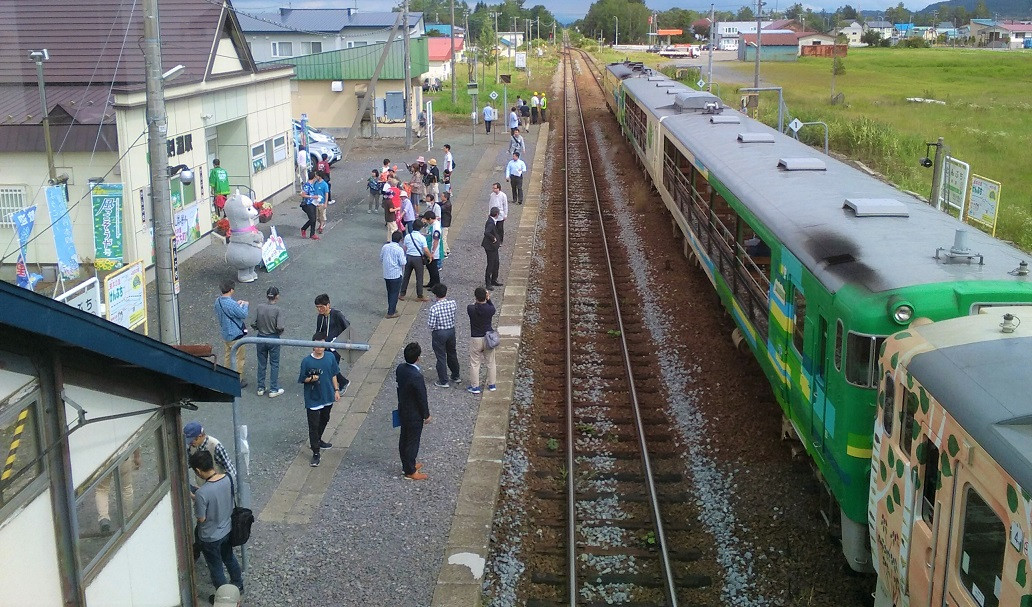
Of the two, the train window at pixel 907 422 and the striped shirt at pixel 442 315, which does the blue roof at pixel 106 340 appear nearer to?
the train window at pixel 907 422

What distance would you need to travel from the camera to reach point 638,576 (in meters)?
8.06

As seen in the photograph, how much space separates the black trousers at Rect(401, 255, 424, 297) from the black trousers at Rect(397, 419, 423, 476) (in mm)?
6351

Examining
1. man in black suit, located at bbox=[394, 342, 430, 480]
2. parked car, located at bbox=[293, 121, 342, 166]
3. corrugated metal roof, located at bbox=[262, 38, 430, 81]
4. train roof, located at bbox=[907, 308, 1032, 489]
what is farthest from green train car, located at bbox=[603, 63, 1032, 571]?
corrugated metal roof, located at bbox=[262, 38, 430, 81]

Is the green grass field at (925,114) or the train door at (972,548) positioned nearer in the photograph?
the train door at (972,548)

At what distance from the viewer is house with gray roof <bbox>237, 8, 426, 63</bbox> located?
48.3 metres

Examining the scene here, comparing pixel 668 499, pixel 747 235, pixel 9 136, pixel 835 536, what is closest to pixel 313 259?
Answer: pixel 9 136

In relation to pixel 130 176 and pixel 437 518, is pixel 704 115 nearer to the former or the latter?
pixel 130 176

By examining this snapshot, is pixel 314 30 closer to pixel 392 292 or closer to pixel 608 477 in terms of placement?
pixel 392 292

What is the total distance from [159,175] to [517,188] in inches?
576

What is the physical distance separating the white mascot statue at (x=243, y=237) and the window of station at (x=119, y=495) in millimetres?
10326

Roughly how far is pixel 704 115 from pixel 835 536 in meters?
12.2

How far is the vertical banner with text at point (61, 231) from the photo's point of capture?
13031 mm

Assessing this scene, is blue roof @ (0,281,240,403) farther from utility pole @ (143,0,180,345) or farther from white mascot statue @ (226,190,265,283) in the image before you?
white mascot statue @ (226,190,265,283)

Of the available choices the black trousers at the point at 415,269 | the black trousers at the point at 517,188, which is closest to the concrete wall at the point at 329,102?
the black trousers at the point at 517,188
